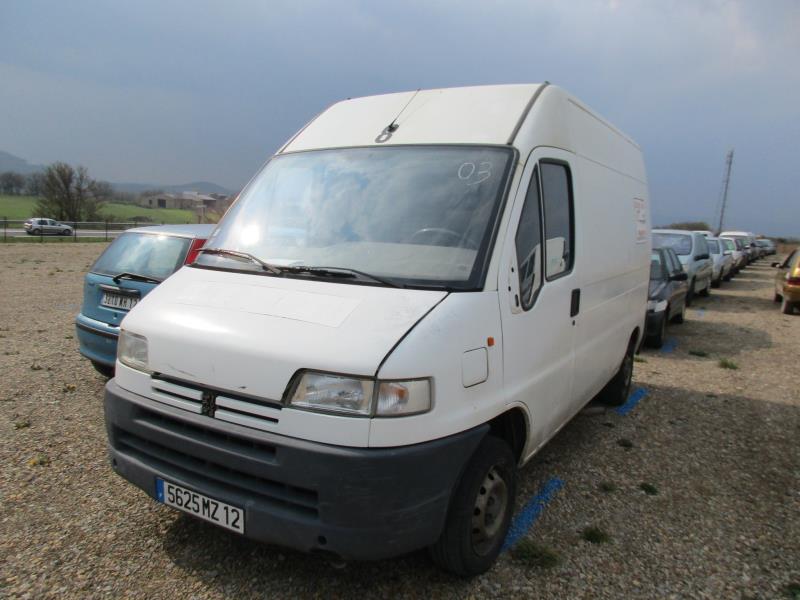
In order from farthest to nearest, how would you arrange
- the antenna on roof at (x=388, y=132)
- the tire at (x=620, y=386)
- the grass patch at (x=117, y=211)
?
the grass patch at (x=117, y=211) → the tire at (x=620, y=386) → the antenna on roof at (x=388, y=132)

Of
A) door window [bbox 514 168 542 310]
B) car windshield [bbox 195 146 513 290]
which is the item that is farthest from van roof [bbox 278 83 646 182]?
door window [bbox 514 168 542 310]

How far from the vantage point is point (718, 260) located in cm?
1867

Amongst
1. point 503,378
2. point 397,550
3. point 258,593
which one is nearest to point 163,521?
point 258,593

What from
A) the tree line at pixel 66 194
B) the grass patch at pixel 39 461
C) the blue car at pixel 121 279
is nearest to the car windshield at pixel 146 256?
the blue car at pixel 121 279

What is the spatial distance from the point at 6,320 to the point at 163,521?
7464 millimetres

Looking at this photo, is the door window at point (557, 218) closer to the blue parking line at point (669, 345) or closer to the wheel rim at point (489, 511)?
the wheel rim at point (489, 511)

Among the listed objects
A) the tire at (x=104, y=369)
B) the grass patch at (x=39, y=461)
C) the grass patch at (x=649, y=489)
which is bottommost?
the grass patch at (x=649, y=489)

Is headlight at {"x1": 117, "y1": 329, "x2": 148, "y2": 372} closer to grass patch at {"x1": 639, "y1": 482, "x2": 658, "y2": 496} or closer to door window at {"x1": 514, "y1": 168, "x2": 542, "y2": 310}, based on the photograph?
door window at {"x1": 514, "y1": 168, "x2": 542, "y2": 310}

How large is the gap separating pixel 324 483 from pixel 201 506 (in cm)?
71

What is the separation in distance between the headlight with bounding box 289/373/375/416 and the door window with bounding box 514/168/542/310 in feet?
3.78

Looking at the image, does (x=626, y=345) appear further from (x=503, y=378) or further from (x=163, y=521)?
(x=163, y=521)

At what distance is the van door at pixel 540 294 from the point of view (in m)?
3.06

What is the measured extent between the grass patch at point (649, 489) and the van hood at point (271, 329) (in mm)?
2531

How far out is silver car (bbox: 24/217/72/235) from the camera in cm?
4016
